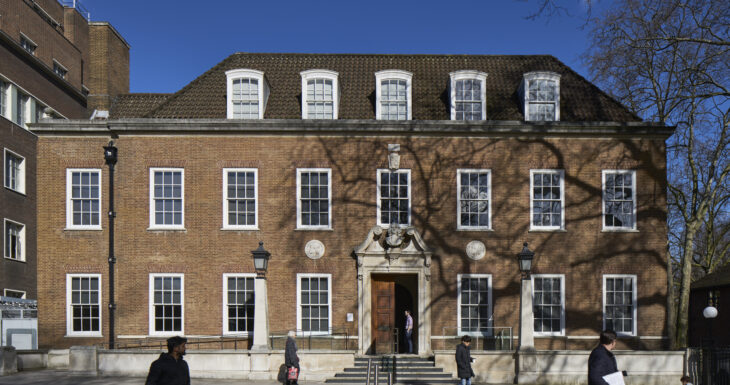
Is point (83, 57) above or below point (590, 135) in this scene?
above

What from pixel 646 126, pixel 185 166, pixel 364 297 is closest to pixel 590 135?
pixel 646 126

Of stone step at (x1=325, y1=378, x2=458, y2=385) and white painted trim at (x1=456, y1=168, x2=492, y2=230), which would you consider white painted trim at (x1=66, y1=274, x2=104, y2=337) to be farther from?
white painted trim at (x1=456, y1=168, x2=492, y2=230)

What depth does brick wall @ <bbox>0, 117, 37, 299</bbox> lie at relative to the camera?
30.9 metres

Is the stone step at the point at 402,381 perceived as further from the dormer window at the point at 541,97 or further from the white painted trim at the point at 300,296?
the dormer window at the point at 541,97

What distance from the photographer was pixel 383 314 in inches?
947

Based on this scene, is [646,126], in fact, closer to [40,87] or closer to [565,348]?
[565,348]

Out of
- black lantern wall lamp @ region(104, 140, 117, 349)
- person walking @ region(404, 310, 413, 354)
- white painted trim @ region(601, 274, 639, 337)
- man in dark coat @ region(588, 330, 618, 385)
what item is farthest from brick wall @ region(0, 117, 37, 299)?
man in dark coat @ region(588, 330, 618, 385)

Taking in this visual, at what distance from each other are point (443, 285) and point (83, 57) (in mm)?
32168

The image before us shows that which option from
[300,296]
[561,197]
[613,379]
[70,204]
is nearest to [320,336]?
[300,296]

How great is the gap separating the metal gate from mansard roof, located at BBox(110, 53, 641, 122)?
8463mm

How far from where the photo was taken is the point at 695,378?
20.3 metres

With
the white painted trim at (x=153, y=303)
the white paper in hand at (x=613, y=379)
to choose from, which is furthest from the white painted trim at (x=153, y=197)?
the white paper in hand at (x=613, y=379)

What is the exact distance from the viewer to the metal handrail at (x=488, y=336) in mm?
23297

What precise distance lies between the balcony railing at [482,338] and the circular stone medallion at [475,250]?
242cm
